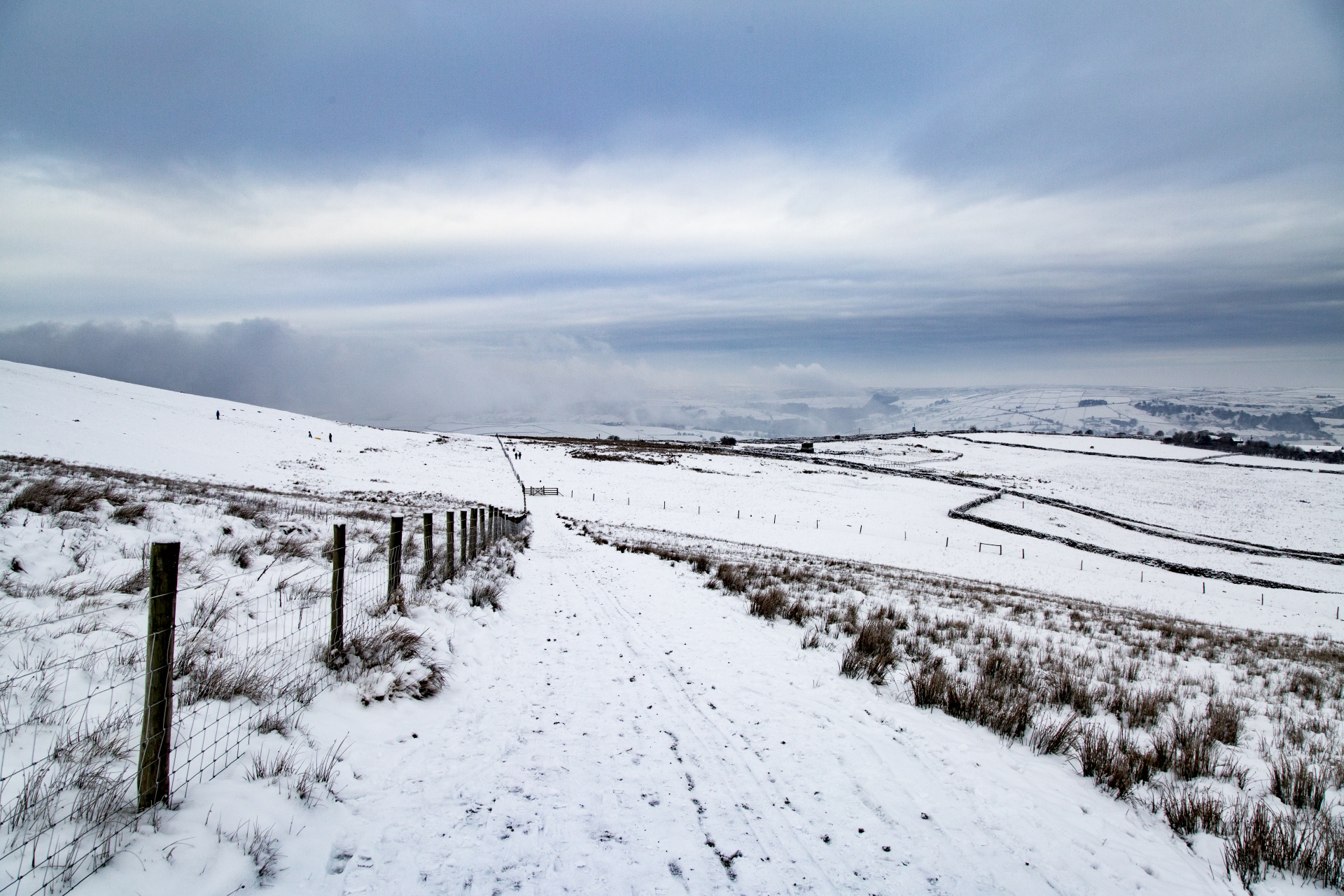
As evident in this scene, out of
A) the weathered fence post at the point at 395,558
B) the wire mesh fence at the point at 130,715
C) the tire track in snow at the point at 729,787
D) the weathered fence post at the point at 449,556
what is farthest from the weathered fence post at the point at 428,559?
the tire track in snow at the point at 729,787

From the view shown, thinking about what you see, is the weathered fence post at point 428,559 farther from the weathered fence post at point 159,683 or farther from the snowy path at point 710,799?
the weathered fence post at point 159,683

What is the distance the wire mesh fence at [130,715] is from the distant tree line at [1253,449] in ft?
459

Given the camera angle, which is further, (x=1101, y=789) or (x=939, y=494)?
(x=939, y=494)

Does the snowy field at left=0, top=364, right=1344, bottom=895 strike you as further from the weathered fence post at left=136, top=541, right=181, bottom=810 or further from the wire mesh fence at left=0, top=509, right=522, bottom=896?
the weathered fence post at left=136, top=541, right=181, bottom=810

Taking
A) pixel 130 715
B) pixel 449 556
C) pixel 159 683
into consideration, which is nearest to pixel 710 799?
pixel 159 683

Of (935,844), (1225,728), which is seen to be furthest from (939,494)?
(935,844)

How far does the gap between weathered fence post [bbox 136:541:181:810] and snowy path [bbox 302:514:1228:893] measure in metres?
1.21

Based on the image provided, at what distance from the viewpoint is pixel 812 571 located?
64.7ft

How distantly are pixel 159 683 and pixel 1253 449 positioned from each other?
15930 centimetres

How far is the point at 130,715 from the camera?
4.43 meters

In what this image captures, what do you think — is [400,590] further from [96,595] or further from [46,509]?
[46,509]

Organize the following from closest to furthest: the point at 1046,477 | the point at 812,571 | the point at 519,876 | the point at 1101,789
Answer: the point at 519,876 → the point at 1101,789 → the point at 812,571 → the point at 1046,477

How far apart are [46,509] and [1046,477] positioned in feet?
289

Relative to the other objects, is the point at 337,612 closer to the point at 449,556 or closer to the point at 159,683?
the point at 159,683
